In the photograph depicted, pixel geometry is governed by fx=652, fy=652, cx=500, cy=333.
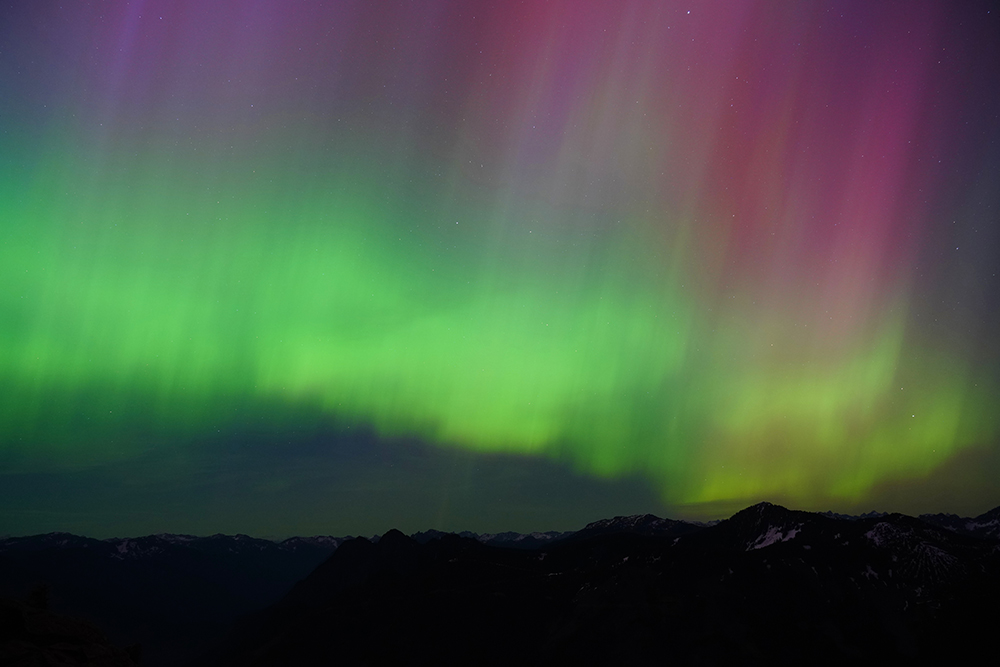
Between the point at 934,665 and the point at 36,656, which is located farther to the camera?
the point at 934,665

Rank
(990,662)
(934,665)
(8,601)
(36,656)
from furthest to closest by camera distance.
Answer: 1. (934,665)
2. (990,662)
3. (8,601)
4. (36,656)

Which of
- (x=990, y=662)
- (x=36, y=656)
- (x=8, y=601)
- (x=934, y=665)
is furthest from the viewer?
(x=934, y=665)

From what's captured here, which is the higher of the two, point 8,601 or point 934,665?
point 8,601

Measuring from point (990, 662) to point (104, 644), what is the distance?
206m

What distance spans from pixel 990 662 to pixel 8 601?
216m

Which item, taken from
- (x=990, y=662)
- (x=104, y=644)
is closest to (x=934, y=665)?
(x=990, y=662)

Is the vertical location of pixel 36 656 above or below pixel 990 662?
above

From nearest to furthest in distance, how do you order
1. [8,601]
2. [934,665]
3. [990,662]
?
[8,601]
[990,662]
[934,665]

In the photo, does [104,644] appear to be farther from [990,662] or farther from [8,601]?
[990,662]

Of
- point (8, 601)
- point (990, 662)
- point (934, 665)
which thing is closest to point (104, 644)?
point (8, 601)

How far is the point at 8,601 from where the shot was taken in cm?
7312

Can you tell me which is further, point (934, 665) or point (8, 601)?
point (934, 665)

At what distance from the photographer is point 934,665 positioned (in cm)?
19450

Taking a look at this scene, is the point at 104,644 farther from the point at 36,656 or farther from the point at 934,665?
the point at 934,665
